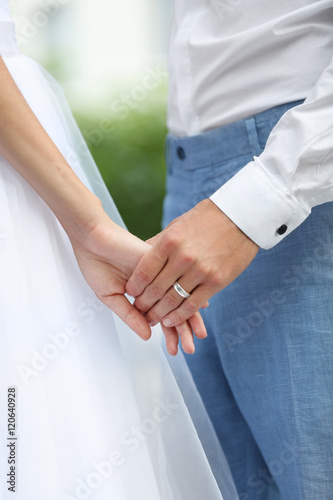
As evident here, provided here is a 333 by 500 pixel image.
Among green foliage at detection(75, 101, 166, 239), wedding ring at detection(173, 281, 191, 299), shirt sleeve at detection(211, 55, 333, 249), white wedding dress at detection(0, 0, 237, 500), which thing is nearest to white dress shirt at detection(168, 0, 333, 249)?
shirt sleeve at detection(211, 55, 333, 249)

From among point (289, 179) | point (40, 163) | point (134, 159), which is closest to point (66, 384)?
point (40, 163)

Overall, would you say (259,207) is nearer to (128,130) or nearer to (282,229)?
(282,229)

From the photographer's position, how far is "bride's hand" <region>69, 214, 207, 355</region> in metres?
0.91

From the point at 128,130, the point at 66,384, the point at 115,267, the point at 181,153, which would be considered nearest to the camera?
the point at 66,384

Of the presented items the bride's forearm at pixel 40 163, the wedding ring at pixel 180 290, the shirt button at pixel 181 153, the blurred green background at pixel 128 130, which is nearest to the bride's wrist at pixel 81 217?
the bride's forearm at pixel 40 163

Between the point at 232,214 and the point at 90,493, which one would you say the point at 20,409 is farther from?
the point at 232,214

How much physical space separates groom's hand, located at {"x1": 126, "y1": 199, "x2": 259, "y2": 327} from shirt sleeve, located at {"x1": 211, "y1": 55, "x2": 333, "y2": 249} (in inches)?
0.8

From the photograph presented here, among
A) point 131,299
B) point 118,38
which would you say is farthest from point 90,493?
point 118,38

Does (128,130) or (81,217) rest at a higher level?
(81,217)

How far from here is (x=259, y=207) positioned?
866 millimetres

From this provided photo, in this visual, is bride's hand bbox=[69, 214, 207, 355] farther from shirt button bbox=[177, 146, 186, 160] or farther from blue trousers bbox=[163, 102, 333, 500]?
shirt button bbox=[177, 146, 186, 160]

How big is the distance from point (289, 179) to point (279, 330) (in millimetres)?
258

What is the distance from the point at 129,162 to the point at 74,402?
9.44 ft

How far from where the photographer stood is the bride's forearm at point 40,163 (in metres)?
0.88
